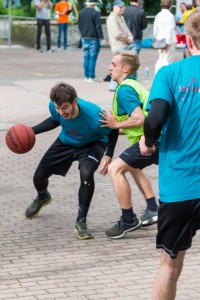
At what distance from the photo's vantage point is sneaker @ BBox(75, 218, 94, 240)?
793cm

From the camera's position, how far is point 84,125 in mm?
8008

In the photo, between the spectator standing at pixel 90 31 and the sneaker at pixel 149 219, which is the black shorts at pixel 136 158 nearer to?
the sneaker at pixel 149 219

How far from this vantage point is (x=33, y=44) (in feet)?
99.8

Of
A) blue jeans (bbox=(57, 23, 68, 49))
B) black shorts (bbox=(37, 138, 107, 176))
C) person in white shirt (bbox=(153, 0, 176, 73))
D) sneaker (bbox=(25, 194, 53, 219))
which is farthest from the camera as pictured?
blue jeans (bbox=(57, 23, 68, 49))

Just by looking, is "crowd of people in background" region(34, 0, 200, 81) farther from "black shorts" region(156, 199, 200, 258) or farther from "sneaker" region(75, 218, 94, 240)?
"black shorts" region(156, 199, 200, 258)

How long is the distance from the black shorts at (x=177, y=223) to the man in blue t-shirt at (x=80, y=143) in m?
2.67

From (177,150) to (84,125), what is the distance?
2911mm

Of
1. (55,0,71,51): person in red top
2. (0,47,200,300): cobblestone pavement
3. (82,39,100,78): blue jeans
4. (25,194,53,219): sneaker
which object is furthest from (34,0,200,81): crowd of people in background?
(25,194,53,219): sneaker

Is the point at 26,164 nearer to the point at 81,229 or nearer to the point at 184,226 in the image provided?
the point at 81,229

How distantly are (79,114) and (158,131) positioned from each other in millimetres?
2919

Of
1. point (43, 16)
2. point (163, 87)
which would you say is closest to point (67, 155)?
point (163, 87)

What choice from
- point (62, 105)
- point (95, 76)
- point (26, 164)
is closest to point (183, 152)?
point (62, 105)

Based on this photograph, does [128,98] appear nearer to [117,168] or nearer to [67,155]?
[117,168]

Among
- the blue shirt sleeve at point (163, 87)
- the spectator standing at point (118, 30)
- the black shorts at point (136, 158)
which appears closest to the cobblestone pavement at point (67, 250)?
the black shorts at point (136, 158)
